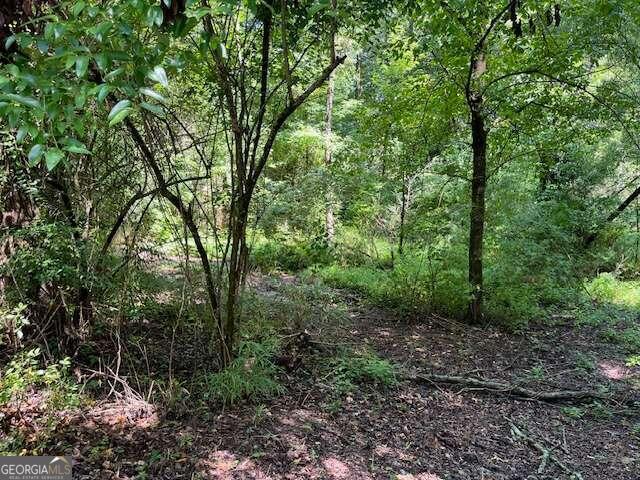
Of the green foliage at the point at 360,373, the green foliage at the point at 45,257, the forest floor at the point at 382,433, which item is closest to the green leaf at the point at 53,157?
the forest floor at the point at 382,433

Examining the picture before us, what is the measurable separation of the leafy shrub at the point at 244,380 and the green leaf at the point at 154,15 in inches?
98.7

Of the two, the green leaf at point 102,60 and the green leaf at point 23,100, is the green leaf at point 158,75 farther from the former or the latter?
the green leaf at point 23,100

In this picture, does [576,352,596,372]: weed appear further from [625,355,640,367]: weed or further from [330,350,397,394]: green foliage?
[330,350,397,394]: green foliage

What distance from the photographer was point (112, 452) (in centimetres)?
254

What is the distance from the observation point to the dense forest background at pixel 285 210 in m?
2.18

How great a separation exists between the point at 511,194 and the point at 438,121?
194 centimetres

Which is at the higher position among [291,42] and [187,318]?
[291,42]

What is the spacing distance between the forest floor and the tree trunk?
1.22m

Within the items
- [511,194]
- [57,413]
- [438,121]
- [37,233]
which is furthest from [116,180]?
[511,194]

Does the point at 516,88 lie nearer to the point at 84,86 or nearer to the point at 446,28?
the point at 446,28

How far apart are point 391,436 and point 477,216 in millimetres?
3428

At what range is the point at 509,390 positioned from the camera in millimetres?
4020

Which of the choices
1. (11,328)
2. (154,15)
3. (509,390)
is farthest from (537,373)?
(154,15)

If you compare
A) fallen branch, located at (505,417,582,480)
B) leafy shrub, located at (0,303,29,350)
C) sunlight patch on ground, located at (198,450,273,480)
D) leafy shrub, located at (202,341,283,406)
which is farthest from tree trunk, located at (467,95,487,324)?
leafy shrub, located at (0,303,29,350)
